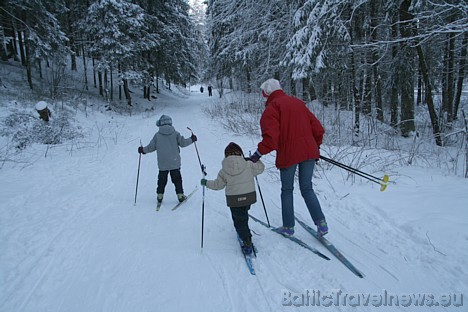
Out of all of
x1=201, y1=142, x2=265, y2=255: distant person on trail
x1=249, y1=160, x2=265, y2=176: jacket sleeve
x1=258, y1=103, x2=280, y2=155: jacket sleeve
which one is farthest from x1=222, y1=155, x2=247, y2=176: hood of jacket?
x1=258, y1=103, x2=280, y2=155: jacket sleeve

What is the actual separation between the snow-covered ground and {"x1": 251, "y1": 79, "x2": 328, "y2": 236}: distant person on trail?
69 centimetres

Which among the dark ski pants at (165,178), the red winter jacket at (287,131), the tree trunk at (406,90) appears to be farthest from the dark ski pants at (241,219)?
the tree trunk at (406,90)

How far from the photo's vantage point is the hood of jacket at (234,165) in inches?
128

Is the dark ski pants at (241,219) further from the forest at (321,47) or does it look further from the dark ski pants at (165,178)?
the forest at (321,47)

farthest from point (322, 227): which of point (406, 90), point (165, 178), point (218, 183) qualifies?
point (406, 90)

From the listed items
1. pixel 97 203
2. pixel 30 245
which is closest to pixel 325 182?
pixel 97 203

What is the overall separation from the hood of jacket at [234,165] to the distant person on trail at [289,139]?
0.57 ft

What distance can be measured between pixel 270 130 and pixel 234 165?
62 centimetres

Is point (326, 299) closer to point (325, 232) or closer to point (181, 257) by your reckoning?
point (325, 232)

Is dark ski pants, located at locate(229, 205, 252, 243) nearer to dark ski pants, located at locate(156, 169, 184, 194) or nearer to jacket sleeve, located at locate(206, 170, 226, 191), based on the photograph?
jacket sleeve, located at locate(206, 170, 226, 191)

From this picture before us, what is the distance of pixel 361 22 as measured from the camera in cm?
1170

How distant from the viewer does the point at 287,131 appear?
326cm

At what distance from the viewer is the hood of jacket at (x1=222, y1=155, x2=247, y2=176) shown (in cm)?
325

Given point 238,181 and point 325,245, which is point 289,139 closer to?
point 238,181
